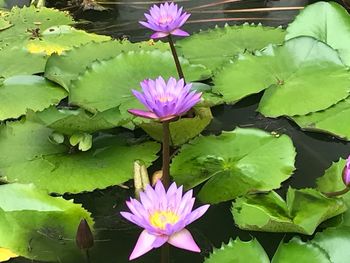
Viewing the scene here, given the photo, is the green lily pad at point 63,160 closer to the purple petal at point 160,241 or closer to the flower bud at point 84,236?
the flower bud at point 84,236

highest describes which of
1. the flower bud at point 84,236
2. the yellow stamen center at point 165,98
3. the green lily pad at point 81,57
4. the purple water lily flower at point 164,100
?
the purple water lily flower at point 164,100

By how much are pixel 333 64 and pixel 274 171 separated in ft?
1.56

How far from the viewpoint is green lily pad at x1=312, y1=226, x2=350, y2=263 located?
1.13 m

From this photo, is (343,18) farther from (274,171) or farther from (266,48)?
(274,171)

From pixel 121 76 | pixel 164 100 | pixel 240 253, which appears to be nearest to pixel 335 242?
pixel 240 253

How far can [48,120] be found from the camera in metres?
1.48

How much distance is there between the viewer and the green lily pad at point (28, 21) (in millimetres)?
2184

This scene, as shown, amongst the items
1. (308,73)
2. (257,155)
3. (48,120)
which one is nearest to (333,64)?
(308,73)

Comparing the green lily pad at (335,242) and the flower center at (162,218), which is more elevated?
the flower center at (162,218)

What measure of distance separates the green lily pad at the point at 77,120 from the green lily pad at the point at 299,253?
515 mm

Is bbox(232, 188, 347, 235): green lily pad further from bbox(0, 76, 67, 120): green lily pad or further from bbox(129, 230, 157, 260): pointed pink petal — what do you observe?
bbox(0, 76, 67, 120): green lily pad

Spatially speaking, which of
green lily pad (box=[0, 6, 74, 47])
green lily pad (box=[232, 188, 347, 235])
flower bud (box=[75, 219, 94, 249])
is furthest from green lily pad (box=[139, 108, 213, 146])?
green lily pad (box=[0, 6, 74, 47])

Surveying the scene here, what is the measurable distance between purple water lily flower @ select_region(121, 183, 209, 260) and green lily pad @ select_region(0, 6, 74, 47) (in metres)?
1.29

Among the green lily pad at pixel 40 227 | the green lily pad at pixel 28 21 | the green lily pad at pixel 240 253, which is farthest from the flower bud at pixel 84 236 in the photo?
the green lily pad at pixel 28 21
